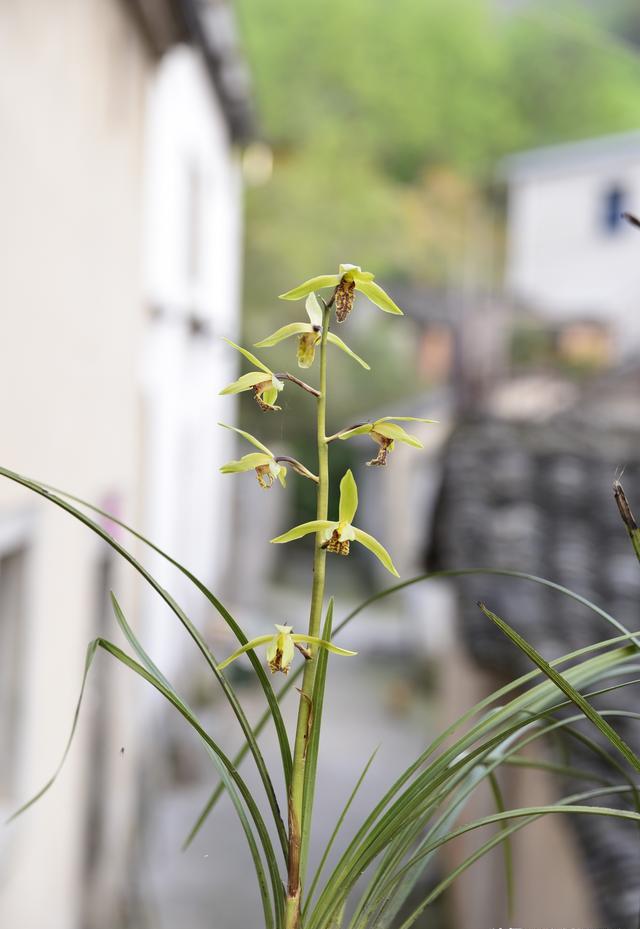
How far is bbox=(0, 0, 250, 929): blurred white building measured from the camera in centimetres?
183

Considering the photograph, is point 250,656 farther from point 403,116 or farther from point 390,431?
point 403,116

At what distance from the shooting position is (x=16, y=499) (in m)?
1.78

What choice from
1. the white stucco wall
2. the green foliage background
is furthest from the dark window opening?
the white stucco wall

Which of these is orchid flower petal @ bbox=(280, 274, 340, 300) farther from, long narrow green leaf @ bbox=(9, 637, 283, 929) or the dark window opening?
the dark window opening

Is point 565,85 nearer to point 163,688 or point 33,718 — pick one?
point 33,718

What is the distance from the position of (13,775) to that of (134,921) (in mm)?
1372

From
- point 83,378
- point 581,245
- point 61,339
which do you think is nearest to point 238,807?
point 61,339

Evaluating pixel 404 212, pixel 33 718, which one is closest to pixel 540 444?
pixel 33 718

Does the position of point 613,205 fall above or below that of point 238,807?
above

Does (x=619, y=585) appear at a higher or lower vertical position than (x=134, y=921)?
higher

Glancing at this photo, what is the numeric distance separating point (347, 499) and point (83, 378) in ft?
6.65

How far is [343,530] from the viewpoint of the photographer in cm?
33

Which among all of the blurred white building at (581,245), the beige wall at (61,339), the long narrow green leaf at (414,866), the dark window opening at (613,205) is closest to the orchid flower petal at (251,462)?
the long narrow green leaf at (414,866)

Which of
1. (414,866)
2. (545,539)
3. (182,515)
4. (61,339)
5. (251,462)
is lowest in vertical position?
(414,866)
